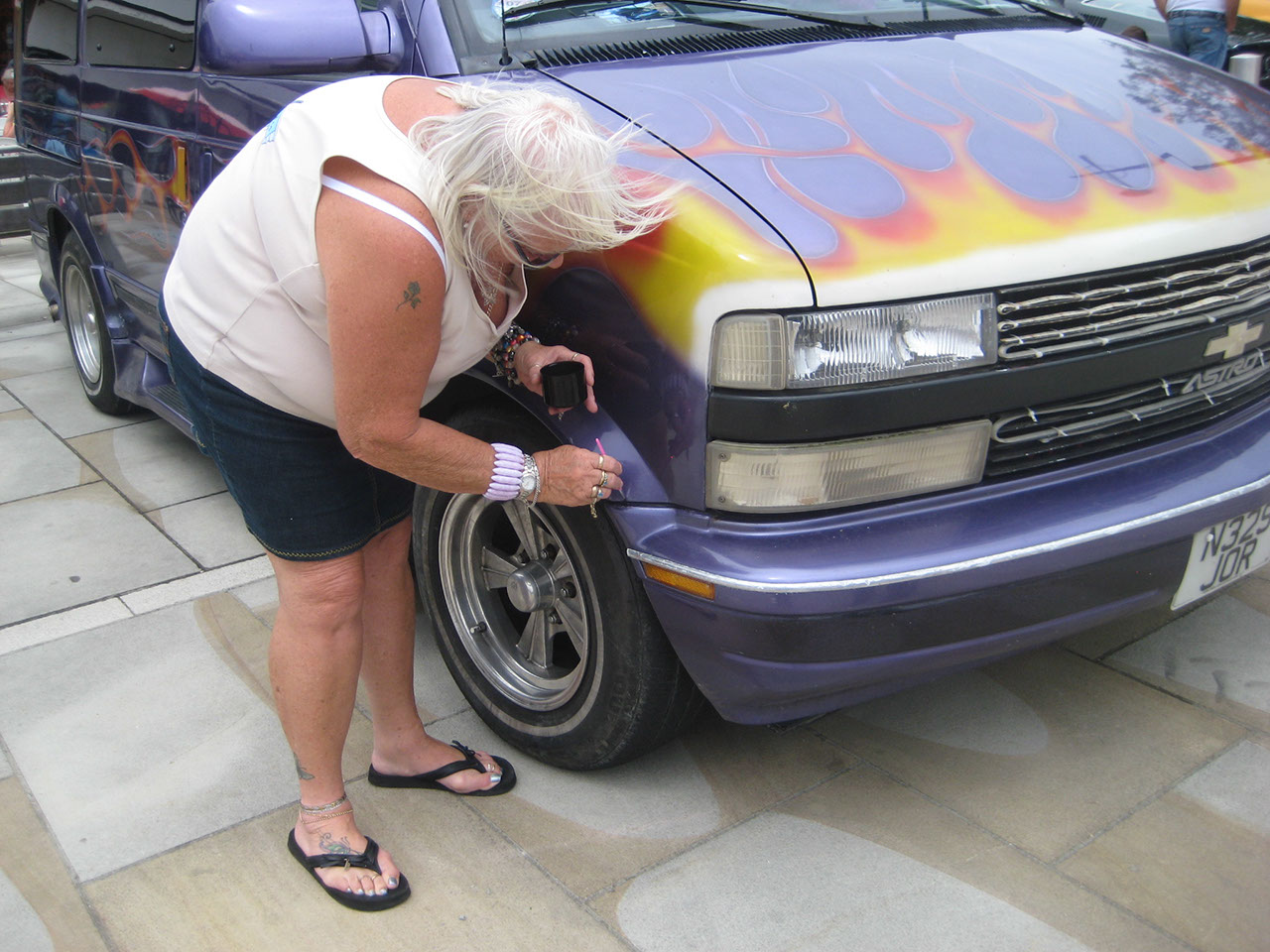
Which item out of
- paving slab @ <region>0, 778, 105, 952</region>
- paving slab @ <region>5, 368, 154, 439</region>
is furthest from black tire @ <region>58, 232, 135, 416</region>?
paving slab @ <region>0, 778, 105, 952</region>

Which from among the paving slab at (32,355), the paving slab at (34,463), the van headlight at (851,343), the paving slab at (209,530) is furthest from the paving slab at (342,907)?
the paving slab at (32,355)

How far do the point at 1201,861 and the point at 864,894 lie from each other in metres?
0.65

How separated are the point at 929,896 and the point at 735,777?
51 cm

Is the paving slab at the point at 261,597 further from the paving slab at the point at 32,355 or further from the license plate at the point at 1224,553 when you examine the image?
the paving slab at the point at 32,355

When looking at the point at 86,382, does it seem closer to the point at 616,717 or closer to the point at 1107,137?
the point at 616,717

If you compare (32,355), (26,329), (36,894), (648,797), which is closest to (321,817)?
(36,894)

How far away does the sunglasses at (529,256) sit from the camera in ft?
5.80

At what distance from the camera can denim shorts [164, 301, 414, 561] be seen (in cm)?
205

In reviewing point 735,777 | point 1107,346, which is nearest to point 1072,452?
point 1107,346

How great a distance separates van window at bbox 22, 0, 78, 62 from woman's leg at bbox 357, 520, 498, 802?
3.09 meters

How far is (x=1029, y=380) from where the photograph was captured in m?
2.04

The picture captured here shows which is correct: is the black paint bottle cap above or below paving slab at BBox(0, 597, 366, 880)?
above

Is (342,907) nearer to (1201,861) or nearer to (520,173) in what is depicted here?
(520,173)

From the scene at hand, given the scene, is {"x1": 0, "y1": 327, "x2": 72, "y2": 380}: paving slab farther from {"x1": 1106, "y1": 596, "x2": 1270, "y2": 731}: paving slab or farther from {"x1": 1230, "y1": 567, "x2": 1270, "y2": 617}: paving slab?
{"x1": 1230, "y1": 567, "x2": 1270, "y2": 617}: paving slab
